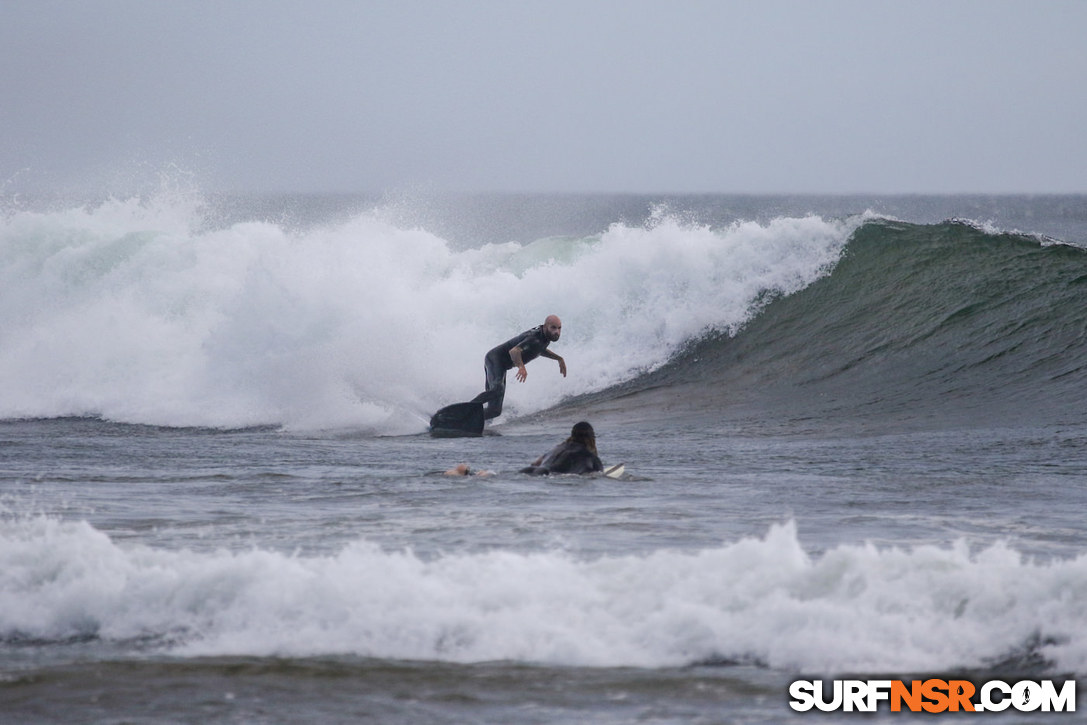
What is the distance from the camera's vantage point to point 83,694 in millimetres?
5199

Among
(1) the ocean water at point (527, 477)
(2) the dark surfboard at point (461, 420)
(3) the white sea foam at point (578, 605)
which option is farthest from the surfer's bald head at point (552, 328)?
(3) the white sea foam at point (578, 605)

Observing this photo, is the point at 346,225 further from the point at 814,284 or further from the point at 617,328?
the point at 814,284

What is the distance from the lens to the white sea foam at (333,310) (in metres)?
17.3

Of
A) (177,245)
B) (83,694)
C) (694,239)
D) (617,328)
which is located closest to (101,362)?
(177,245)

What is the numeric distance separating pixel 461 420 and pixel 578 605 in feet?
28.2

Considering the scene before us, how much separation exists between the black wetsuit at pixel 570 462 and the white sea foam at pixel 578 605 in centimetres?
378

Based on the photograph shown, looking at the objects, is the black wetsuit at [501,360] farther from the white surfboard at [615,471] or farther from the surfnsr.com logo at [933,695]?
the surfnsr.com logo at [933,695]

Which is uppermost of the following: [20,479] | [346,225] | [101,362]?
[346,225]

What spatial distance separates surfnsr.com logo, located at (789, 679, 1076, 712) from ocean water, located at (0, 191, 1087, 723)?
3.4 inches

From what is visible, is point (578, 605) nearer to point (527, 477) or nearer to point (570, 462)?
point (527, 477)

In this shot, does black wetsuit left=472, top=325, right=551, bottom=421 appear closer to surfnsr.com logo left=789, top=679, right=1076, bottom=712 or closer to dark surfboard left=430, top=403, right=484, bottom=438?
dark surfboard left=430, top=403, right=484, bottom=438

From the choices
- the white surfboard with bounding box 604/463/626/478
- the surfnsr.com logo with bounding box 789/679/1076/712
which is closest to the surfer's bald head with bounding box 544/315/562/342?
the white surfboard with bounding box 604/463/626/478

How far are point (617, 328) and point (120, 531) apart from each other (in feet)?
41.7

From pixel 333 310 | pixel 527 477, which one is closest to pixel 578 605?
pixel 527 477
